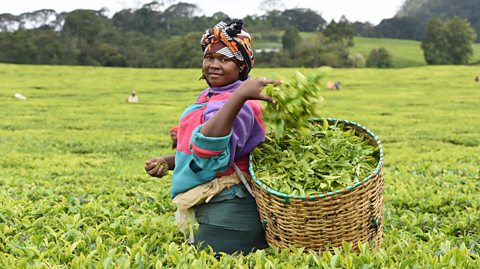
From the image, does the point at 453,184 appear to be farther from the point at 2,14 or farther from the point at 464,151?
the point at 2,14

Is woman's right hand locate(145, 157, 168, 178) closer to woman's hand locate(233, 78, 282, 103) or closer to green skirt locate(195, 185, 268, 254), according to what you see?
green skirt locate(195, 185, 268, 254)

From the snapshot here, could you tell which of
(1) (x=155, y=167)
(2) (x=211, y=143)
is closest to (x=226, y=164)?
(2) (x=211, y=143)

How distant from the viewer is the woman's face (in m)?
3.41

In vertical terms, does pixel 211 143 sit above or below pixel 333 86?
above

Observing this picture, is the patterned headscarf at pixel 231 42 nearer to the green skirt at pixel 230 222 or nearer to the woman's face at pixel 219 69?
the woman's face at pixel 219 69

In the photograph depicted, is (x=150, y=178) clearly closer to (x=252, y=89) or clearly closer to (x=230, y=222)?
(x=230, y=222)

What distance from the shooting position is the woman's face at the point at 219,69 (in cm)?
341

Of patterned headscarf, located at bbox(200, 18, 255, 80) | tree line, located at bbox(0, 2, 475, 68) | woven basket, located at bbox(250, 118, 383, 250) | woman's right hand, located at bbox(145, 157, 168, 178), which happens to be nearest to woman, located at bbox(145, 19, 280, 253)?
patterned headscarf, located at bbox(200, 18, 255, 80)

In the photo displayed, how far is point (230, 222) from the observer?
3.46m

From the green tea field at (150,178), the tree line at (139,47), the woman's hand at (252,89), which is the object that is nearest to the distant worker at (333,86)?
the green tea field at (150,178)

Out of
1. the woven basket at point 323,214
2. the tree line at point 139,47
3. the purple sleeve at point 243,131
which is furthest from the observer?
the tree line at point 139,47

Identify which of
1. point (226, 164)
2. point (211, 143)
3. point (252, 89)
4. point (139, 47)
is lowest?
point (139, 47)

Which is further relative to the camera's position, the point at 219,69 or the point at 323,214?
the point at 219,69

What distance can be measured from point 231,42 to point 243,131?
1.86ft
